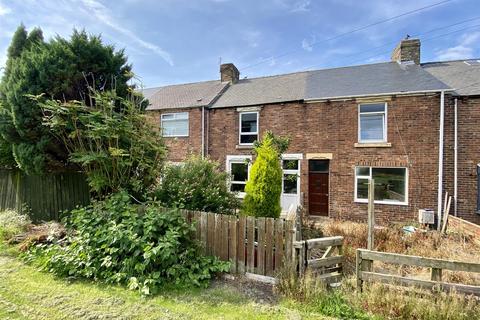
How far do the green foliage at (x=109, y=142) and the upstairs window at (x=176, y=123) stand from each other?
9038 mm

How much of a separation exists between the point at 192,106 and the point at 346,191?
9.56 metres

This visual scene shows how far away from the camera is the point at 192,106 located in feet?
49.7

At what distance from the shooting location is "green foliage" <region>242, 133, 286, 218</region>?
6.37m

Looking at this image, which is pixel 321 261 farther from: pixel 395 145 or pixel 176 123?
pixel 176 123

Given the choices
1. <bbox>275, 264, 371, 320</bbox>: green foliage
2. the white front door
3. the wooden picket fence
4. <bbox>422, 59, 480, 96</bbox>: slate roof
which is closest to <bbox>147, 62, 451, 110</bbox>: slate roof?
<bbox>422, 59, 480, 96</bbox>: slate roof

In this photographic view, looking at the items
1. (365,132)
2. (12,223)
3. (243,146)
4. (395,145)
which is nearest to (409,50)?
(365,132)

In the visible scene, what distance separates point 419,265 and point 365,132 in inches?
348

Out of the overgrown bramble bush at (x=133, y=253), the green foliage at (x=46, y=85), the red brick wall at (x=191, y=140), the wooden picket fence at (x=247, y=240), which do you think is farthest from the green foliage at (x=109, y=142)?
the red brick wall at (x=191, y=140)

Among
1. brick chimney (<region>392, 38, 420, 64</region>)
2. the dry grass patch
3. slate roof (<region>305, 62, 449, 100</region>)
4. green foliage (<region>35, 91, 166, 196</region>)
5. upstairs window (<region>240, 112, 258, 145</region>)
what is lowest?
the dry grass patch

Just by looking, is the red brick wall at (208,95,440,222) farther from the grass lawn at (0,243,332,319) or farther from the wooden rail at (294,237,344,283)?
the grass lawn at (0,243,332,319)

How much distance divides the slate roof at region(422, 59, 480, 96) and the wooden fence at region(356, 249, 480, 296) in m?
9.81

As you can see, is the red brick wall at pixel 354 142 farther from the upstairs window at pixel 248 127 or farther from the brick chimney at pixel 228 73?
the brick chimney at pixel 228 73

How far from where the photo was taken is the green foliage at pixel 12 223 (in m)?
6.49

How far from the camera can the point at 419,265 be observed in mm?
3963
